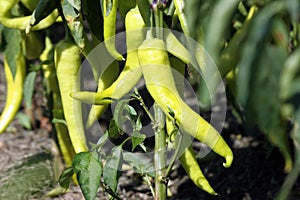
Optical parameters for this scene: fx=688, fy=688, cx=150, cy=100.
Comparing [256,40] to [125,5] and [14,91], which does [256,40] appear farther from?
[14,91]

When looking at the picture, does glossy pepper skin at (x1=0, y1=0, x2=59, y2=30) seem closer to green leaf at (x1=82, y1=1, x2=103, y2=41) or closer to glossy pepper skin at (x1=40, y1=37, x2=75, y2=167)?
green leaf at (x1=82, y1=1, x2=103, y2=41)

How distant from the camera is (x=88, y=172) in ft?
4.76

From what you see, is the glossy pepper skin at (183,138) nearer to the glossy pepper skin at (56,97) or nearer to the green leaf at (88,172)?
the green leaf at (88,172)

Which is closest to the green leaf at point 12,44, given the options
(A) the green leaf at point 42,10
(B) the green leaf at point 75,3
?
(A) the green leaf at point 42,10

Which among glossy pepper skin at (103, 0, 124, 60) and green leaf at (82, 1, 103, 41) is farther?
green leaf at (82, 1, 103, 41)

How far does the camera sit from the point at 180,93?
4.88 feet

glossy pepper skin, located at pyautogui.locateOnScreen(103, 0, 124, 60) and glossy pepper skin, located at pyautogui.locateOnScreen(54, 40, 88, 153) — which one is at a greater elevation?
glossy pepper skin, located at pyautogui.locateOnScreen(103, 0, 124, 60)

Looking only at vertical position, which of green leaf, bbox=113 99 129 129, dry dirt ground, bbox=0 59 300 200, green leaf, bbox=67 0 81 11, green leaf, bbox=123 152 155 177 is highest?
green leaf, bbox=67 0 81 11

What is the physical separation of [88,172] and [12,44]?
576 mm

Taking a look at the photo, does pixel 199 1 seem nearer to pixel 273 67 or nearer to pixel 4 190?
pixel 273 67

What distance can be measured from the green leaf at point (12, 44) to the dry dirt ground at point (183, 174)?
330mm

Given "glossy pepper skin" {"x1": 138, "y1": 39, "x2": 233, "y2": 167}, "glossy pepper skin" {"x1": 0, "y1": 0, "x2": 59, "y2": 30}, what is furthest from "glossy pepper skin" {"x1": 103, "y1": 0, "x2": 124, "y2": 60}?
"glossy pepper skin" {"x1": 0, "y1": 0, "x2": 59, "y2": 30}

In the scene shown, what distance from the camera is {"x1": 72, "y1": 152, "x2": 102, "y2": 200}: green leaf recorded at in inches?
56.3

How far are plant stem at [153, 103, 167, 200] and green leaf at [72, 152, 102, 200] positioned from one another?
126 millimetres
